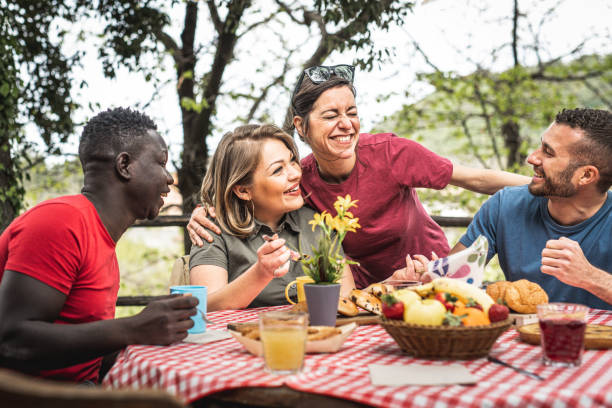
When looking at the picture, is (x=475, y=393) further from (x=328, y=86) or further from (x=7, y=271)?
(x=328, y=86)

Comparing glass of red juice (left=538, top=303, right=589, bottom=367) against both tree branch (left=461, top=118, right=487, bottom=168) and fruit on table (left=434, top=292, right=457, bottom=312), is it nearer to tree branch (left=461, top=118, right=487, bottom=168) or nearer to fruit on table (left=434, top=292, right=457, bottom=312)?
fruit on table (left=434, top=292, right=457, bottom=312)

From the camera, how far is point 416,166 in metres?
2.68

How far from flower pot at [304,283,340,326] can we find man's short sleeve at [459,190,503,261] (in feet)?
3.51

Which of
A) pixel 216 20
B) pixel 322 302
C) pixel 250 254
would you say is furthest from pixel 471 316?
pixel 216 20

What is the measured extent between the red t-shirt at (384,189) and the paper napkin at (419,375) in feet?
4.67

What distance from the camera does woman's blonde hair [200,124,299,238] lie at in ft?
7.98

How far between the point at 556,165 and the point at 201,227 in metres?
1.47

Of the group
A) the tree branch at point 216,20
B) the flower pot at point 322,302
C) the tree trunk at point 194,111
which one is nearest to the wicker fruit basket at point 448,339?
the flower pot at point 322,302

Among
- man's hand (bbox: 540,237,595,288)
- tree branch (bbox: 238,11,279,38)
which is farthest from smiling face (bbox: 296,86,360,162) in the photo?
tree branch (bbox: 238,11,279,38)

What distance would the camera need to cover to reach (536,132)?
7457 millimetres

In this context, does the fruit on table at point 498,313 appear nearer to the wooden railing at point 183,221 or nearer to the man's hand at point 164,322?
the man's hand at point 164,322

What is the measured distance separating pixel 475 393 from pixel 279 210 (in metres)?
1.46

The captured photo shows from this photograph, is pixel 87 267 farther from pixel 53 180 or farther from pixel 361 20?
pixel 53 180

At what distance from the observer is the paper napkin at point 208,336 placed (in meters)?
1.58
